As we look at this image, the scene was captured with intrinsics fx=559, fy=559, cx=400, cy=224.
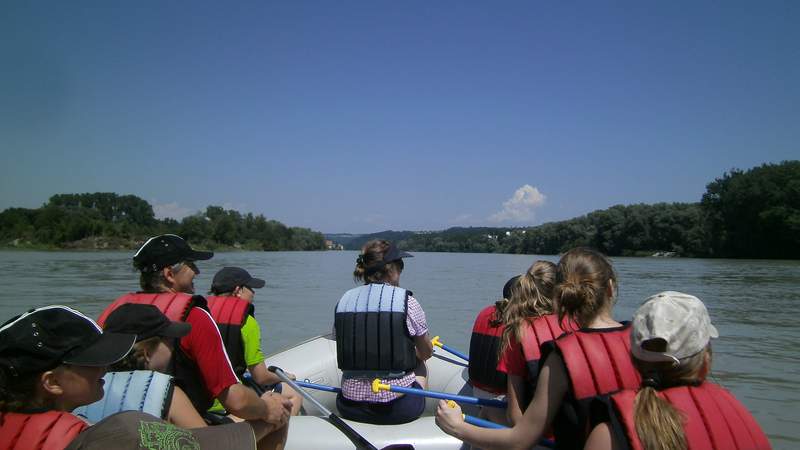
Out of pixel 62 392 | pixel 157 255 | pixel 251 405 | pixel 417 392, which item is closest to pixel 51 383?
pixel 62 392

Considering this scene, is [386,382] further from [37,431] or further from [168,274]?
[37,431]

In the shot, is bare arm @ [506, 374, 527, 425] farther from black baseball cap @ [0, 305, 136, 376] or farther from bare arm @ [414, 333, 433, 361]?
black baseball cap @ [0, 305, 136, 376]

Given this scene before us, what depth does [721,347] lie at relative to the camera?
336 inches

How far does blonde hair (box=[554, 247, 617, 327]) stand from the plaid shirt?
1152 mm

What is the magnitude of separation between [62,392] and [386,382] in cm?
178

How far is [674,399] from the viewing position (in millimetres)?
1315

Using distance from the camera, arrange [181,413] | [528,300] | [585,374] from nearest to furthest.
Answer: [585,374], [181,413], [528,300]

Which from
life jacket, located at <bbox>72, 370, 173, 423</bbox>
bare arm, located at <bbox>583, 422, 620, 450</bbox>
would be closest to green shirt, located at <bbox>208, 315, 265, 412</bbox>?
life jacket, located at <bbox>72, 370, 173, 423</bbox>

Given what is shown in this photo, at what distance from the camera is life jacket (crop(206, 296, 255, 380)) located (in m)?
2.98

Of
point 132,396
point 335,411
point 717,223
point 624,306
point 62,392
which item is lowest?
point 624,306

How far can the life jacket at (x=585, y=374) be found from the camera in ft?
5.44

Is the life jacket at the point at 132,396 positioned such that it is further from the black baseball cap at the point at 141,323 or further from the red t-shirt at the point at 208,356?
the red t-shirt at the point at 208,356

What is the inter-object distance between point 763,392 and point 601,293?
223 inches

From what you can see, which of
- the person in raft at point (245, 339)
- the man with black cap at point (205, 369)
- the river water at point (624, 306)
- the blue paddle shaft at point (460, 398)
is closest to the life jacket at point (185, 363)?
the man with black cap at point (205, 369)
